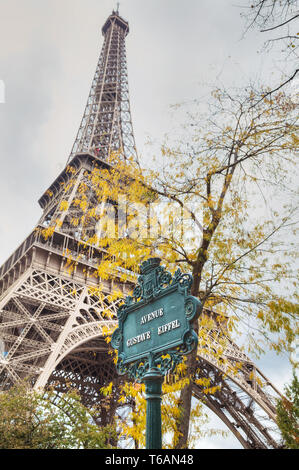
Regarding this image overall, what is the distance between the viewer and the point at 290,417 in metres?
24.8

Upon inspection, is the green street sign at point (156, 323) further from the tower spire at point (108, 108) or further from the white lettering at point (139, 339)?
the tower spire at point (108, 108)

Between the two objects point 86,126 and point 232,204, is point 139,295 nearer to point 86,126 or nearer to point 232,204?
point 232,204

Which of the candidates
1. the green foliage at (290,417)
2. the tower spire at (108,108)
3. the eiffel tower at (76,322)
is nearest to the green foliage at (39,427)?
the eiffel tower at (76,322)

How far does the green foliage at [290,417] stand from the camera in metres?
23.4

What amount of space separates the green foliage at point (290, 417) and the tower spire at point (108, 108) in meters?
25.0

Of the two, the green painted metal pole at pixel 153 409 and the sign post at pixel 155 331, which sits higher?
the sign post at pixel 155 331

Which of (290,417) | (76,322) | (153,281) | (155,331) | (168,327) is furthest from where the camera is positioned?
(290,417)

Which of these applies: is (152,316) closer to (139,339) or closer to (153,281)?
(139,339)

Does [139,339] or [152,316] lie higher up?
[152,316]

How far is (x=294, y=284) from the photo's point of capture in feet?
23.9

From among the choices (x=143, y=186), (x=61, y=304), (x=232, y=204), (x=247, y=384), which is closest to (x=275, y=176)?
(x=232, y=204)

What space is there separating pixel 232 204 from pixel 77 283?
1609 cm

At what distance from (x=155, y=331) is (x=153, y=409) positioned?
2.80 ft

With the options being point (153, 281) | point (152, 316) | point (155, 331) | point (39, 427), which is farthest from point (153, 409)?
point (39, 427)
